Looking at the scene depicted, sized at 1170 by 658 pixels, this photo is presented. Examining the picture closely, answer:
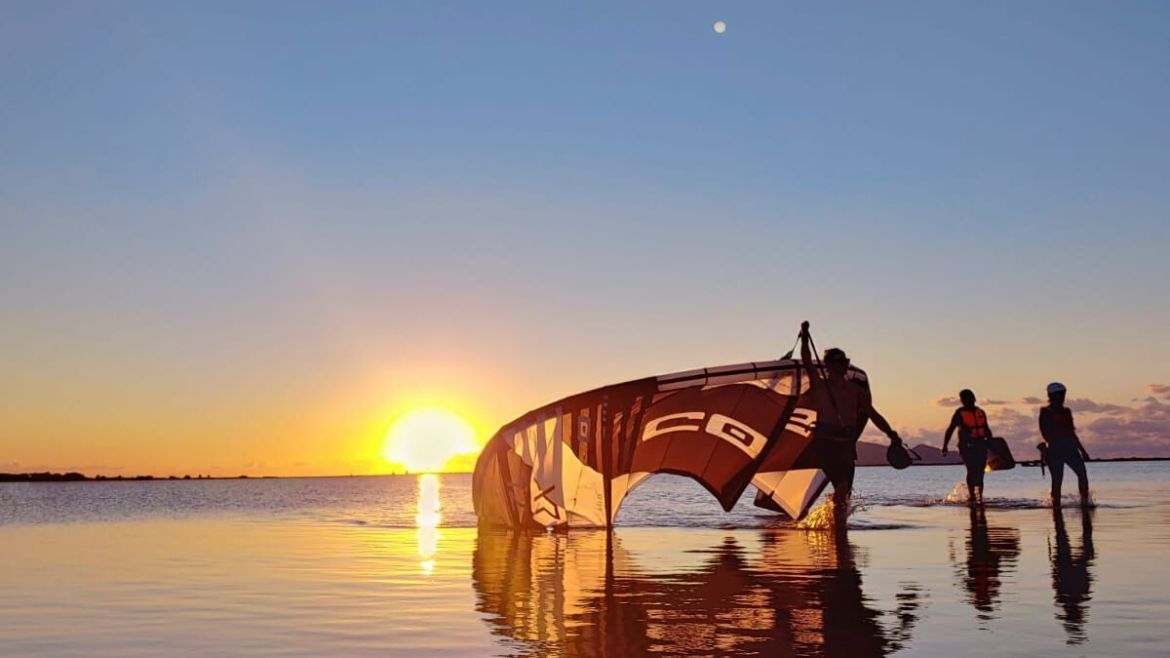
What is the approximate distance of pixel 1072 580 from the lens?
10867 millimetres

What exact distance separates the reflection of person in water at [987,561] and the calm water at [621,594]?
0.03 metres

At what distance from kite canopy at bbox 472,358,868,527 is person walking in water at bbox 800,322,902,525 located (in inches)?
11.9

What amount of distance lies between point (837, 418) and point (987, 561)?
7268 mm

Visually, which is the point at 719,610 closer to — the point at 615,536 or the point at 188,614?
the point at 188,614

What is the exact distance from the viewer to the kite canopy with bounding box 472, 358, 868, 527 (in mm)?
20428

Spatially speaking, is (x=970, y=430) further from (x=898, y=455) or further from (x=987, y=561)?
(x=987, y=561)

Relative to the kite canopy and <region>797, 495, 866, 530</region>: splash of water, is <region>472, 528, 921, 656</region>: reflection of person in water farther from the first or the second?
the kite canopy

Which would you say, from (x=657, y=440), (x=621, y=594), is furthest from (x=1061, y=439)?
(x=621, y=594)

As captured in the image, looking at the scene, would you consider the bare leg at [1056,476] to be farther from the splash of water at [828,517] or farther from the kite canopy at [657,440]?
the splash of water at [828,517]

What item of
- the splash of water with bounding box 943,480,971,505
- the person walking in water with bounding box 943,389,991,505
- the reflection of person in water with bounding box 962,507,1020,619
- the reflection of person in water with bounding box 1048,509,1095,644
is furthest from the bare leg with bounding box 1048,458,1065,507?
Result: the reflection of person in water with bounding box 1048,509,1095,644

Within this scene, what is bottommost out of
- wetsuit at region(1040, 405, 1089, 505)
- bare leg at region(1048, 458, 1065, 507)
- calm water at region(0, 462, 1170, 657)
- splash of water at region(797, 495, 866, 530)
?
calm water at region(0, 462, 1170, 657)

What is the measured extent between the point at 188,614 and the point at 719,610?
4534 mm

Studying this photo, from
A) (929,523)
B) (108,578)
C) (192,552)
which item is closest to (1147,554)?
(929,523)

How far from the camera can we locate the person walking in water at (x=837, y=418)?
20094mm
